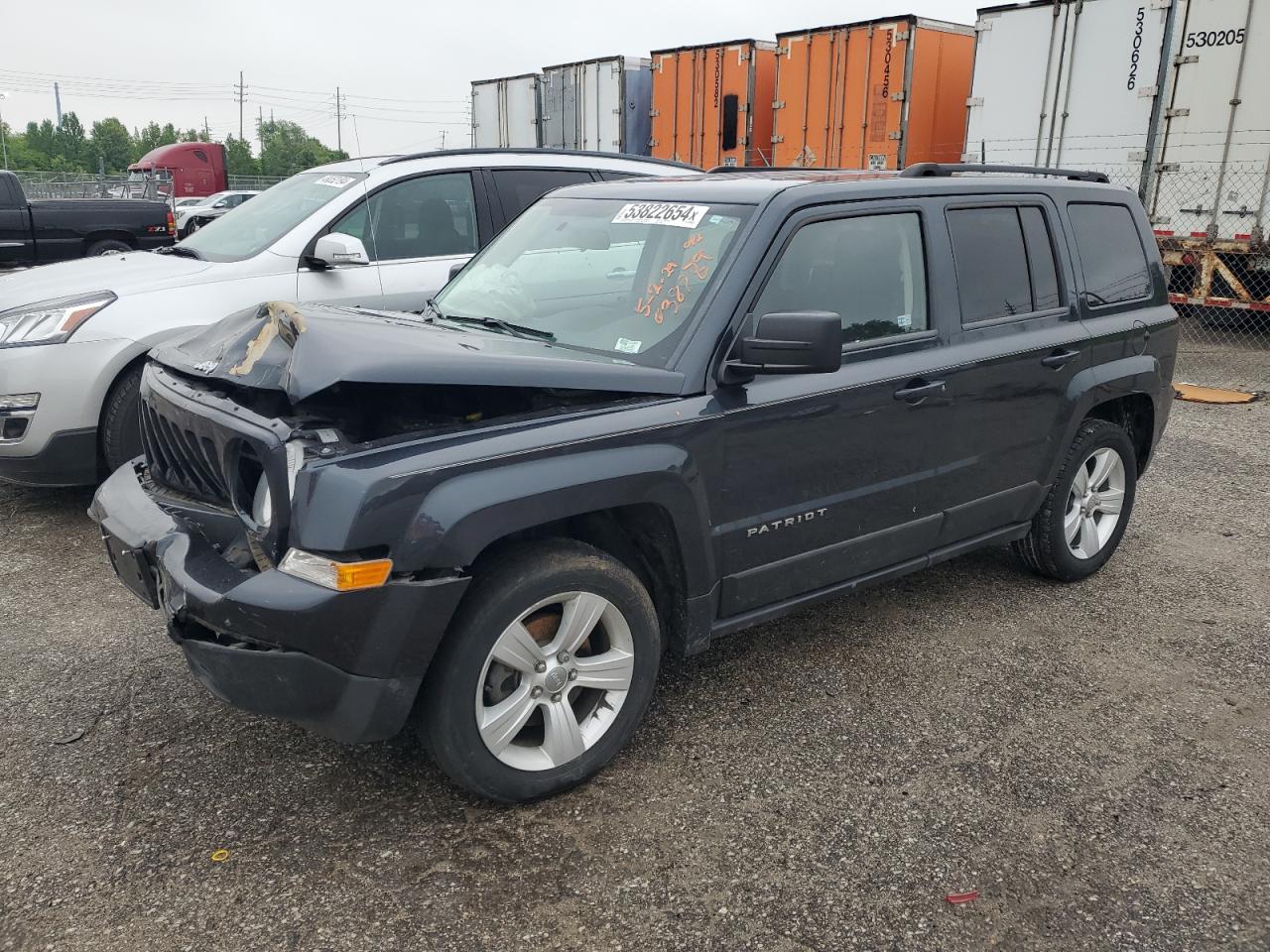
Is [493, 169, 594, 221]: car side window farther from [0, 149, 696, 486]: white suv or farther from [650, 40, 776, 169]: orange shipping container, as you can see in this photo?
[650, 40, 776, 169]: orange shipping container

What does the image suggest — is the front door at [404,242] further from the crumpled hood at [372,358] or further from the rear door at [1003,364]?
the rear door at [1003,364]

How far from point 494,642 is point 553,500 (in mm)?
423

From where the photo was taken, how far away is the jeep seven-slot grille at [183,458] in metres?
3.03

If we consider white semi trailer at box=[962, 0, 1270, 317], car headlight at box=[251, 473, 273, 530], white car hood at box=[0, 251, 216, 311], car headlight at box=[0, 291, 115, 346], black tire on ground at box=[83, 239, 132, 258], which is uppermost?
white semi trailer at box=[962, 0, 1270, 317]

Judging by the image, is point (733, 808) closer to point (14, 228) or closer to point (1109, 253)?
point (1109, 253)

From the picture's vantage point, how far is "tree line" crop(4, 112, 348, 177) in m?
83.0

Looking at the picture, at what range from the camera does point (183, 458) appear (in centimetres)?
321

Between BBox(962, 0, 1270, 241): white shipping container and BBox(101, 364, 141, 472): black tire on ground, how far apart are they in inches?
427

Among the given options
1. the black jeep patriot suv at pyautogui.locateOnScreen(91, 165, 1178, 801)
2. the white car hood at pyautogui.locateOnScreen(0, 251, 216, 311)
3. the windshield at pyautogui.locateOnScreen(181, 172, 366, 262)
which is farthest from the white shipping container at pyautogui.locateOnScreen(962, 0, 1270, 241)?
the white car hood at pyautogui.locateOnScreen(0, 251, 216, 311)

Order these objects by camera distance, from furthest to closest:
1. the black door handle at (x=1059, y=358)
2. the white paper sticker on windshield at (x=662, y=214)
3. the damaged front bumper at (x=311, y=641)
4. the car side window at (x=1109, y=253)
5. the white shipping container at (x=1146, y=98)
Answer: the white shipping container at (x=1146, y=98), the car side window at (x=1109, y=253), the black door handle at (x=1059, y=358), the white paper sticker on windshield at (x=662, y=214), the damaged front bumper at (x=311, y=641)

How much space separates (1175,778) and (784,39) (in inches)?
559

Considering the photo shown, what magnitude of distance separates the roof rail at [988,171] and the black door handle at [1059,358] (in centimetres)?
83

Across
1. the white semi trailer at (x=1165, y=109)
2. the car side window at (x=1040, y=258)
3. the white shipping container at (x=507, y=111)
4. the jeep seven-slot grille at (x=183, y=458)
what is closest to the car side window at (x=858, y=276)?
the car side window at (x=1040, y=258)

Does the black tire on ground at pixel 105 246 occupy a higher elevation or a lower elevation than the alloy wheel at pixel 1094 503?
higher
